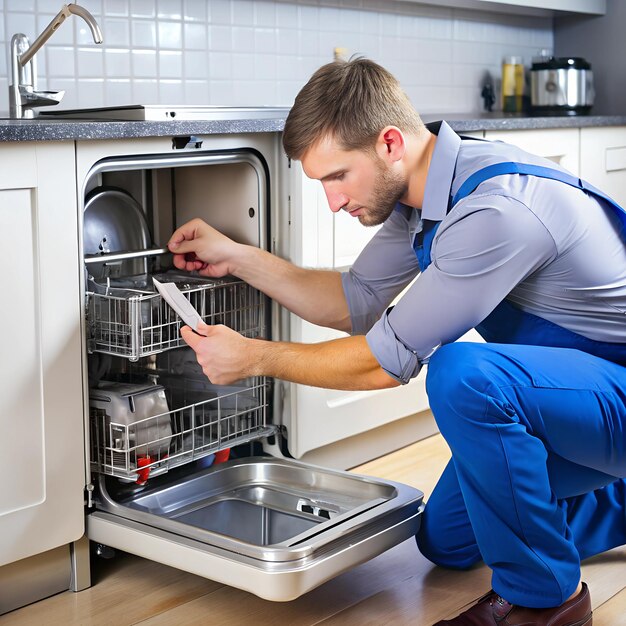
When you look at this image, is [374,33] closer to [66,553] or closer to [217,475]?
[217,475]

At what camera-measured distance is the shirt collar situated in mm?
1742

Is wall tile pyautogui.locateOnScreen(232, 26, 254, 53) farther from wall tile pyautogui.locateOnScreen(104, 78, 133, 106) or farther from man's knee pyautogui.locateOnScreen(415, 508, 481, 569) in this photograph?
man's knee pyautogui.locateOnScreen(415, 508, 481, 569)

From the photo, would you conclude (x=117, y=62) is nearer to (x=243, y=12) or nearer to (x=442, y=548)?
(x=243, y=12)

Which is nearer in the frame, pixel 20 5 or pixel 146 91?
pixel 20 5

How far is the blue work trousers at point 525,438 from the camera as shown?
160 cm

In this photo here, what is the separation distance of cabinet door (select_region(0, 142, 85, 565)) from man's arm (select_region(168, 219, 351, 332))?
0.36 meters

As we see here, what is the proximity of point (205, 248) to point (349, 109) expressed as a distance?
48 cm

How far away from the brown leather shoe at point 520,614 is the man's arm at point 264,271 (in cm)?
67

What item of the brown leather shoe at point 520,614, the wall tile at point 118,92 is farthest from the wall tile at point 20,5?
the brown leather shoe at point 520,614

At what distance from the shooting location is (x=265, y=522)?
199cm

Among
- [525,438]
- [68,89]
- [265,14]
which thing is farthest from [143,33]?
[525,438]

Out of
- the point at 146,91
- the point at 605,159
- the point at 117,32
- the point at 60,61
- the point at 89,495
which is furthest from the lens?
the point at 605,159

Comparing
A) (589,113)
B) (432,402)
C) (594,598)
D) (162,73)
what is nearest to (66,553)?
→ (432,402)

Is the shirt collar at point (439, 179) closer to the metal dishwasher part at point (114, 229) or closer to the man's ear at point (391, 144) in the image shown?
the man's ear at point (391, 144)
